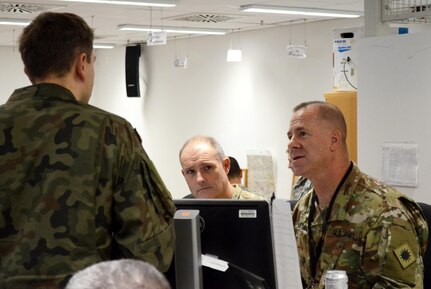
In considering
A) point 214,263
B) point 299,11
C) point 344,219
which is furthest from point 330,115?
point 299,11

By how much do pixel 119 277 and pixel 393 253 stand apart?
6.09 ft

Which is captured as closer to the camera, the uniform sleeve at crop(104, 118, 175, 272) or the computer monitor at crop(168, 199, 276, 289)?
the uniform sleeve at crop(104, 118, 175, 272)

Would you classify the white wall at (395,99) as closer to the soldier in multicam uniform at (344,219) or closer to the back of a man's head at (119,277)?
the soldier in multicam uniform at (344,219)

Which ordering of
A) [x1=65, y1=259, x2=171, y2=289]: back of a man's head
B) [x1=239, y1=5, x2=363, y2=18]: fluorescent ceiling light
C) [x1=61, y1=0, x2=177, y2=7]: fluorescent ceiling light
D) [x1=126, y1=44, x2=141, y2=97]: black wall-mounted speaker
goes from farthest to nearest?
[x1=126, y1=44, x2=141, y2=97]: black wall-mounted speaker
[x1=239, y1=5, x2=363, y2=18]: fluorescent ceiling light
[x1=61, y1=0, x2=177, y2=7]: fluorescent ceiling light
[x1=65, y1=259, x2=171, y2=289]: back of a man's head

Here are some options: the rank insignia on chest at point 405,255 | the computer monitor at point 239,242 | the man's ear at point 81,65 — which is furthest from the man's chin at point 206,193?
the man's ear at point 81,65

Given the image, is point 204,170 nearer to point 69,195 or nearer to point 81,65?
point 81,65

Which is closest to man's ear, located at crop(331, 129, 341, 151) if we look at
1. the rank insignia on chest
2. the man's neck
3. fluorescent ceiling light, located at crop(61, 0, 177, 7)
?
the man's neck

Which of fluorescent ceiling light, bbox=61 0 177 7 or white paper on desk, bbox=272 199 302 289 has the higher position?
fluorescent ceiling light, bbox=61 0 177 7

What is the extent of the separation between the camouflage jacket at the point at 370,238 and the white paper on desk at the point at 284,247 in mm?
491

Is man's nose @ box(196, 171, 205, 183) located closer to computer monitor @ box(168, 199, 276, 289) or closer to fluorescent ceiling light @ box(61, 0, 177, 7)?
computer monitor @ box(168, 199, 276, 289)

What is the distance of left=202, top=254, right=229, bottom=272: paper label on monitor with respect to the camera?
241 cm

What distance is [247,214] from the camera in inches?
95.3

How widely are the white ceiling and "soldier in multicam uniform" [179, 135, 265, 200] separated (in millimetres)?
4834

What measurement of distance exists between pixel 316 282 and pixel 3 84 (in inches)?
485
